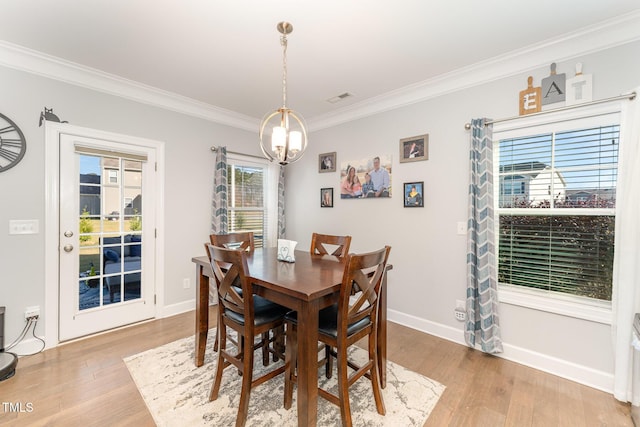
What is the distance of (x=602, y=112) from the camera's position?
2012 millimetres

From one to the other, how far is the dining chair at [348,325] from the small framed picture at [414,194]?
1487mm

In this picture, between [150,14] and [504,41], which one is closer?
[150,14]

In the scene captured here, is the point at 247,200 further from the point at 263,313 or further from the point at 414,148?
the point at 263,313

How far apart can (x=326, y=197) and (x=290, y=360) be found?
247cm

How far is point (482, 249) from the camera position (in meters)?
2.46

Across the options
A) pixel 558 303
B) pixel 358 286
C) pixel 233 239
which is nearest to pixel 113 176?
pixel 233 239

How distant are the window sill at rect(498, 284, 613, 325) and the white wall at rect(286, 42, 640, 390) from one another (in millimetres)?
54

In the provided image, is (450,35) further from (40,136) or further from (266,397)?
(40,136)

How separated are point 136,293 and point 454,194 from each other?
365 cm

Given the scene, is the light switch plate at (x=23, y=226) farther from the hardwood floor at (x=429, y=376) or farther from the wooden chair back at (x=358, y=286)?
the wooden chair back at (x=358, y=286)

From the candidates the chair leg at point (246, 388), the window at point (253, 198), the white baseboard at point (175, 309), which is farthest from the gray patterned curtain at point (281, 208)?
the chair leg at point (246, 388)

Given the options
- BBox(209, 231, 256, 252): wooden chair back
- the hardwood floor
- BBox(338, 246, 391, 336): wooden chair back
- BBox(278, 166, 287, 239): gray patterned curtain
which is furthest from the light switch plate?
BBox(338, 246, 391, 336): wooden chair back

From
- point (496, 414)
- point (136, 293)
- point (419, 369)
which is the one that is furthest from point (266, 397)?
point (136, 293)

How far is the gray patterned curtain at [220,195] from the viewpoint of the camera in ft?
11.9
